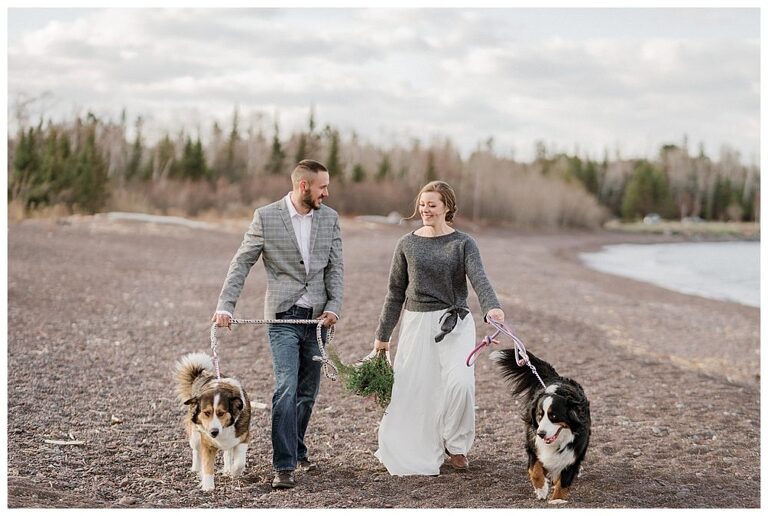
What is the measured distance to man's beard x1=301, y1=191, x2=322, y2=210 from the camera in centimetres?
532

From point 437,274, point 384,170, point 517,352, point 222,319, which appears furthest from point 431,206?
point 384,170

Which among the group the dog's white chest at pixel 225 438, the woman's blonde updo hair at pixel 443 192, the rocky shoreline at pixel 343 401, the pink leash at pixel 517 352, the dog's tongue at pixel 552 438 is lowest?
the rocky shoreline at pixel 343 401

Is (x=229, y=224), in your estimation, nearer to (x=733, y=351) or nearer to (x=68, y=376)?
(x=733, y=351)

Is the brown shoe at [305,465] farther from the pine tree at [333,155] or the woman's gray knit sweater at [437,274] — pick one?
the pine tree at [333,155]

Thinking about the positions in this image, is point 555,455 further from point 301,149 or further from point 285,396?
point 301,149

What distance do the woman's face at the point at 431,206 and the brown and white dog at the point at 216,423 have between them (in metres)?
1.51

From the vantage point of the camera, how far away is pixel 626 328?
14359 millimetres

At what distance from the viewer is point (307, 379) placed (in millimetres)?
5559

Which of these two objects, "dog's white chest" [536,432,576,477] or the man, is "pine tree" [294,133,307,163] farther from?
"dog's white chest" [536,432,576,477]

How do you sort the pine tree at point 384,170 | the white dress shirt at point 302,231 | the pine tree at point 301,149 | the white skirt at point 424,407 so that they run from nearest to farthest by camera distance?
the white dress shirt at point 302,231
the white skirt at point 424,407
the pine tree at point 301,149
the pine tree at point 384,170

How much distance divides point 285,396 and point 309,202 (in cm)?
116

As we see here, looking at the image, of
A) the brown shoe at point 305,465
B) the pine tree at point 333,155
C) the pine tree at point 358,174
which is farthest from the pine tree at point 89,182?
the brown shoe at point 305,465

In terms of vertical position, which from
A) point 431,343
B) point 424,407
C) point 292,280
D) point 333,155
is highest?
point 333,155

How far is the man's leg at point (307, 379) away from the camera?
5.43 metres
